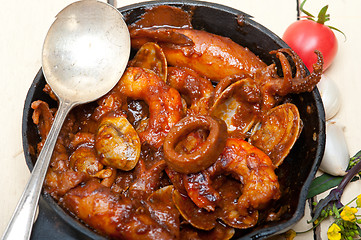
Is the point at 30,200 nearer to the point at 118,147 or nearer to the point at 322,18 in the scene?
the point at 118,147

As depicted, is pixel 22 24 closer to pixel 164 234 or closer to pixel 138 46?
pixel 138 46

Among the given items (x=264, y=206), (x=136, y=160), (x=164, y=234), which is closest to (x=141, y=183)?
(x=136, y=160)

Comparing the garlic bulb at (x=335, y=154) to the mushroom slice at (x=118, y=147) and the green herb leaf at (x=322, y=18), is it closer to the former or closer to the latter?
the green herb leaf at (x=322, y=18)

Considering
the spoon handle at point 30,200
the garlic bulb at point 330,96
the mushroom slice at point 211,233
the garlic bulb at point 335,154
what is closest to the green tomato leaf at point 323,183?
the garlic bulb at point 335,154

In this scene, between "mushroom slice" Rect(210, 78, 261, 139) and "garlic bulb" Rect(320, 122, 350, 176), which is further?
"garlic bulb" Rect(320, 122, 350, 176)

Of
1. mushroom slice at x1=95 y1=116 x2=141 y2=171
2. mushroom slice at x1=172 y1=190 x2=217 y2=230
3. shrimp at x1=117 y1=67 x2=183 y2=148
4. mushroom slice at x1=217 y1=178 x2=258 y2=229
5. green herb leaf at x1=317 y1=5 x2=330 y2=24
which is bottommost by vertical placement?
mushroom slice at x1=172 y1=190 x2=217 y2=230

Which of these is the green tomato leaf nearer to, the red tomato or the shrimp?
the red tomato

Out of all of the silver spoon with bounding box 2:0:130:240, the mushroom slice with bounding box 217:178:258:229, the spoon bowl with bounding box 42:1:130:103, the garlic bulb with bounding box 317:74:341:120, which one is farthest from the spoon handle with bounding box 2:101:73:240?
the garlic bulb with bounding box 317:74:341:120
